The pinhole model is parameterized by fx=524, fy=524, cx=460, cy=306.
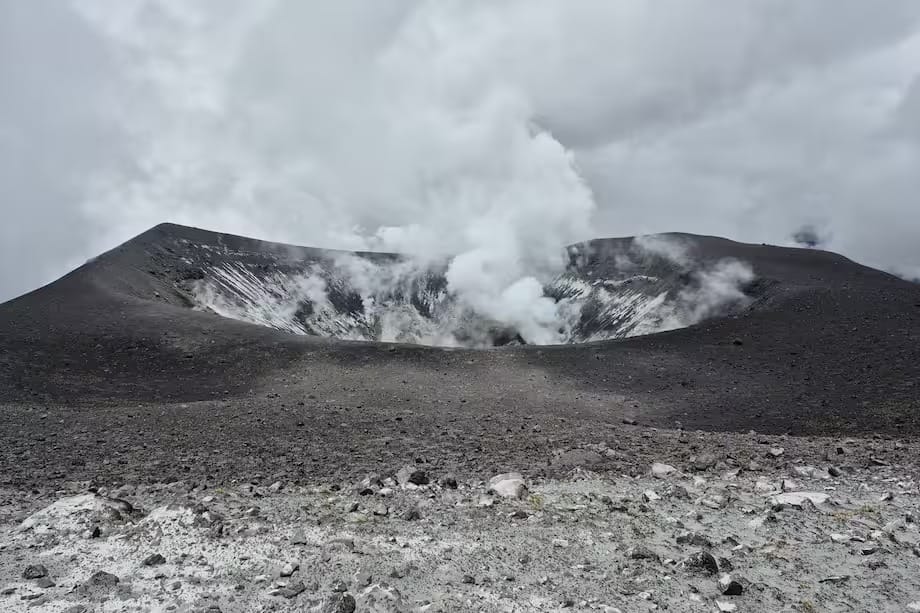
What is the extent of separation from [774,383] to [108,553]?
18.9 m

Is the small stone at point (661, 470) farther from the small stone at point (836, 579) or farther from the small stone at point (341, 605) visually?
the small stone at point (341, 605)

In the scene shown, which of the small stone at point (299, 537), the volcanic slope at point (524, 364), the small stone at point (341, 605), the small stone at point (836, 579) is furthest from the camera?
the volcanic slope at point (524, 364)

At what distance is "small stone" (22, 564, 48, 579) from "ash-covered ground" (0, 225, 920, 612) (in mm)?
27

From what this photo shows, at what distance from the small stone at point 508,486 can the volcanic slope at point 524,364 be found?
576 cm

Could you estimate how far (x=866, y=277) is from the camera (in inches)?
1099

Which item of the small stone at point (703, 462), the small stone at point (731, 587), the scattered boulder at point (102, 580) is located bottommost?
the scattered boulder at point (102, 580)

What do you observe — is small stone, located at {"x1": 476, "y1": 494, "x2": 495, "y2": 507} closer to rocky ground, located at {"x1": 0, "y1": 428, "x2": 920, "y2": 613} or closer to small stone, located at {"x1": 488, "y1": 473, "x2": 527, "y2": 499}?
rocky ground, located at {"x1": 0, "y1": 428, "x2": 920, "y2": 613}

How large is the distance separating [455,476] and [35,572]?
16.1ft

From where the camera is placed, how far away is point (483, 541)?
563 centimetres

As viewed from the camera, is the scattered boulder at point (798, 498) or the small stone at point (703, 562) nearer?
the small stone at point (703, 562)

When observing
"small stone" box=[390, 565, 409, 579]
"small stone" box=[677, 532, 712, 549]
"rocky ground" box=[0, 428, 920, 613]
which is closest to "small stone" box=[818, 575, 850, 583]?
"rocky ground" box=[0, 428, 920, 613]

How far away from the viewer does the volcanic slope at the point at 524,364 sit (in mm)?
15031

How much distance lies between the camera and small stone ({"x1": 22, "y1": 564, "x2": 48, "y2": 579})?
483 centimetres

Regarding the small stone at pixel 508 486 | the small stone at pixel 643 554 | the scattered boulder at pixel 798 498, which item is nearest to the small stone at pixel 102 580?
the small stone at pixel 508 486
